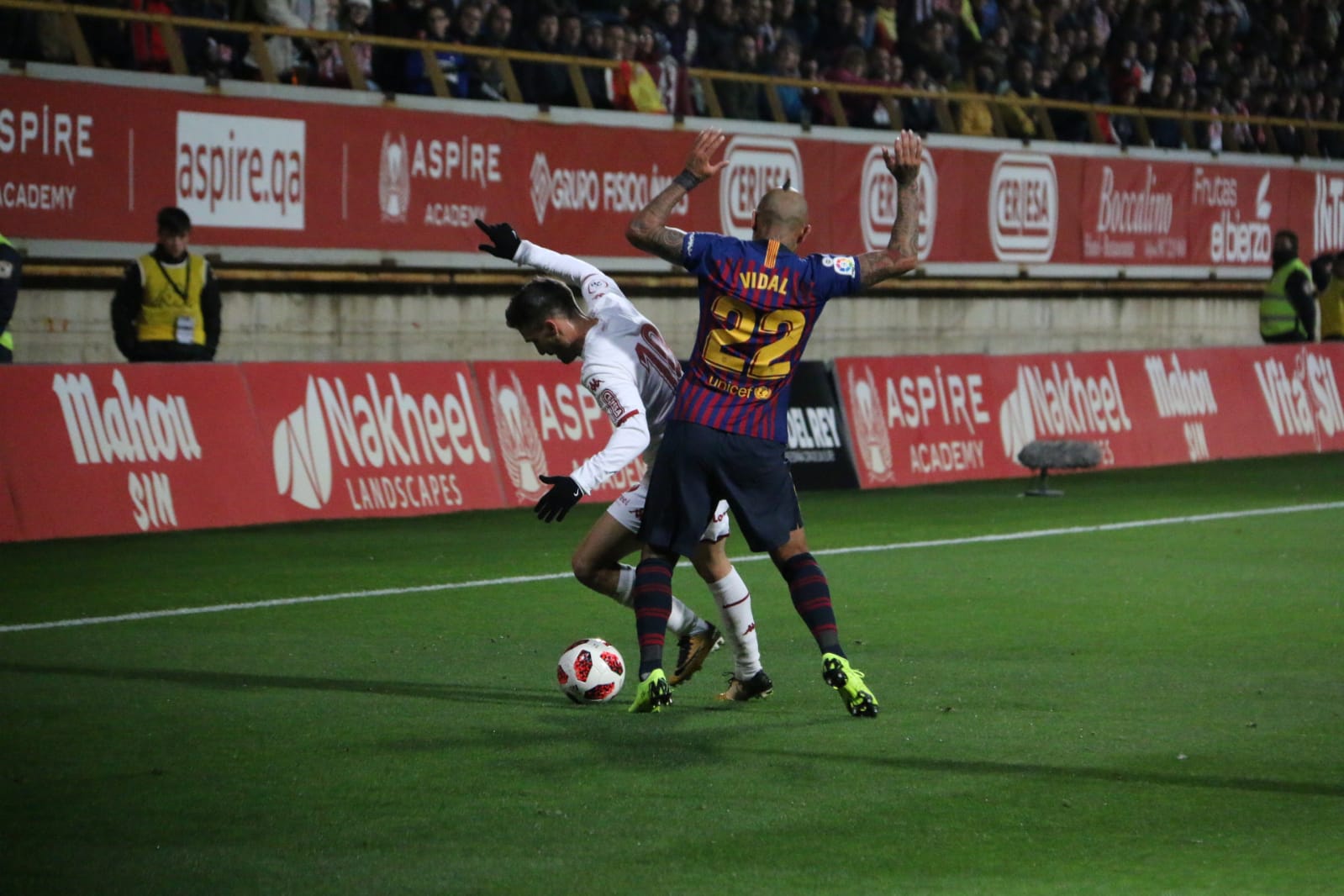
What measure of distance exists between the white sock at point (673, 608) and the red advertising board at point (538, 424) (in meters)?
8.06

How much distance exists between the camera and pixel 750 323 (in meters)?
7.95

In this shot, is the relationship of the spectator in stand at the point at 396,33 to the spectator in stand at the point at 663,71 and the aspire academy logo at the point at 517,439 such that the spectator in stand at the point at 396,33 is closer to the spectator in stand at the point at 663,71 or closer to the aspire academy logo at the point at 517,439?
the spectator in stand at the point at 663,71

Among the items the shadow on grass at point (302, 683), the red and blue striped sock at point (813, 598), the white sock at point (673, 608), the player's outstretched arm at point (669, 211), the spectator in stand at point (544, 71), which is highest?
the spectator in stand at point (544, 71)

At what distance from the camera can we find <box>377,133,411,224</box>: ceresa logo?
19391 millimetres

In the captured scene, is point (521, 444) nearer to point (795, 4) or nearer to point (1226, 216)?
point (795, 4)

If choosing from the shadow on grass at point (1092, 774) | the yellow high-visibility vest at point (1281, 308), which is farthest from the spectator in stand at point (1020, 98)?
the shadow on grass at point (1092, 774)

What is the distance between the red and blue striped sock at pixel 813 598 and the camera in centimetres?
811

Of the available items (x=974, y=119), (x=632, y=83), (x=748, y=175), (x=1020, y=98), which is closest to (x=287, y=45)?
(x=632, y=83)

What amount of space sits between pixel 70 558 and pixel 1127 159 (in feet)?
58.6

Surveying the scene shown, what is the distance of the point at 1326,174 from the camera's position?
31297 mm

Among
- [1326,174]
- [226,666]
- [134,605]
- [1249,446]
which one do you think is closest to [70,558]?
[134,605]

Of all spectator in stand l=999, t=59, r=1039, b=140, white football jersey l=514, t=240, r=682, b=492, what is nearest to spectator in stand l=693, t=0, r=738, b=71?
spectator in stand l=999, t=59, r=1039, b=140

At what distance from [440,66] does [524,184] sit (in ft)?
4.53

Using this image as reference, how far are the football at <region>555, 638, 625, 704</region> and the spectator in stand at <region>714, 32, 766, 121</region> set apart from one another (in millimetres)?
15313
